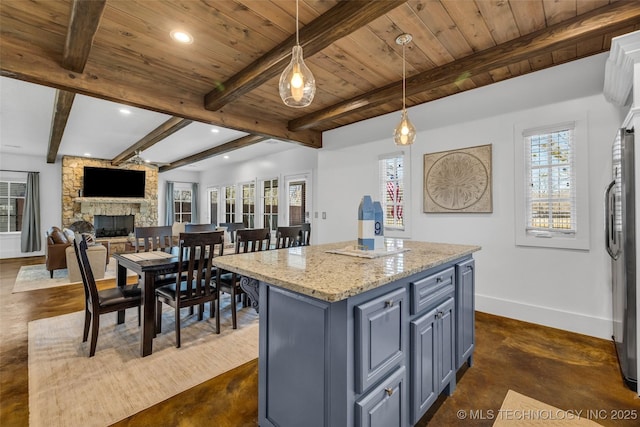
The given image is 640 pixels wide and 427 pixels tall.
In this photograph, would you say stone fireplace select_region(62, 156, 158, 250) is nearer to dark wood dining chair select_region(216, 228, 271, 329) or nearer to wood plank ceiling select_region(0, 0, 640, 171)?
wood plank ceiling select_region(0, 0, 640, 171)

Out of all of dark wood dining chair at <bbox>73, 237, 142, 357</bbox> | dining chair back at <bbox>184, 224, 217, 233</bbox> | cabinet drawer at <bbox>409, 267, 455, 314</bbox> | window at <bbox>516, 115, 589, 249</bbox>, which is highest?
window at <bbox>516, 115, 589, 249</bbox>

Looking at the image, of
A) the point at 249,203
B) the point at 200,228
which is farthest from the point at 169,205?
the point at 200,228

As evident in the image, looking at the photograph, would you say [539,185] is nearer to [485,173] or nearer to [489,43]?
[485,173]

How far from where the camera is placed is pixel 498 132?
3.18 meters

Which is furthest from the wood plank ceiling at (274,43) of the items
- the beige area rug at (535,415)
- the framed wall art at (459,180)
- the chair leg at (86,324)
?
the beige area rug at (535,415)

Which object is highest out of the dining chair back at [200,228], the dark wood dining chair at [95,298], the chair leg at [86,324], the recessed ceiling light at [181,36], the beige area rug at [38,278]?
the recessed ceiling light at [181,36]

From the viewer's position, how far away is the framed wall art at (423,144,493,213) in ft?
10.7

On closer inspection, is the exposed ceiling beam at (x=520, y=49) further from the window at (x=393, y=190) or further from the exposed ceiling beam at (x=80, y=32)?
the exposed ceiling beam at (x=80, y=32)

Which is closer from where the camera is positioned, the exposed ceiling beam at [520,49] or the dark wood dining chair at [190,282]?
the exposed ceiling beam at [520,49]

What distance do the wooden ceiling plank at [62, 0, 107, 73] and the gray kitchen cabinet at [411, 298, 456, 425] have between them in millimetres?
2617

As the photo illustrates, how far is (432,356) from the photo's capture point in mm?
1583

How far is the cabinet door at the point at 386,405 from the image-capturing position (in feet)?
3.69

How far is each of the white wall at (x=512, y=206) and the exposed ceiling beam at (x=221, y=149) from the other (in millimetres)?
2373

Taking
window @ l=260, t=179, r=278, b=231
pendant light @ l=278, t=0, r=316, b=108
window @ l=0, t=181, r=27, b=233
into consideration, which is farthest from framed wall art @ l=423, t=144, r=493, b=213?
window @ l=0, t=181, r=27, b=233
